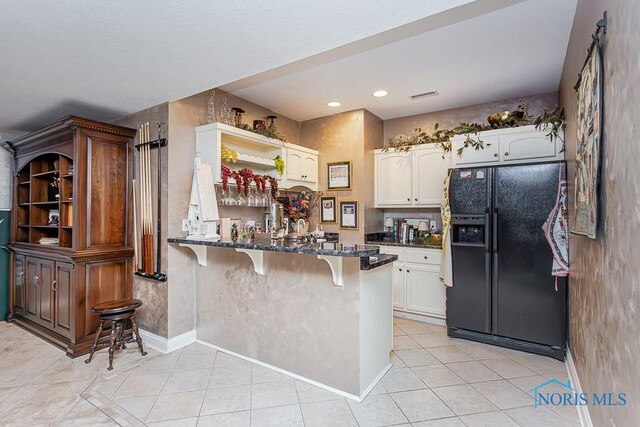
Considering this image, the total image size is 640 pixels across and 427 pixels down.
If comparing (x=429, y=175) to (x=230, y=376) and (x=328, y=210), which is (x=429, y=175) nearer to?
(x=328, y=210)

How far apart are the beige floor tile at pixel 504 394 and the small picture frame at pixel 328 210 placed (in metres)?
2.58

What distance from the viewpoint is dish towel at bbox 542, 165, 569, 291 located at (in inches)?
108

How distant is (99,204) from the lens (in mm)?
3170

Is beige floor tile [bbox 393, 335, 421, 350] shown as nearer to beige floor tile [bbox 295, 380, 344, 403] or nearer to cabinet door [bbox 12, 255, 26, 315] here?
beige floor tile [bbox 295, 380, 344, 403]

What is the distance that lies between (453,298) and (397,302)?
0.81 meters

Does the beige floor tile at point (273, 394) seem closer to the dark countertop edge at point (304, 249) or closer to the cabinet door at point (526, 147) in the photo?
the dark countertop edge at point (304, 249)

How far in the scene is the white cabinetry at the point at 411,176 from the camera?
3990 millimetres

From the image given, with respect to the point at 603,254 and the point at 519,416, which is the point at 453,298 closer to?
the point at 519,416

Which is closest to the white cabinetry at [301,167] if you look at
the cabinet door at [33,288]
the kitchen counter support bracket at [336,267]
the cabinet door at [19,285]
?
the kitchen counter support bracket at [336,267]

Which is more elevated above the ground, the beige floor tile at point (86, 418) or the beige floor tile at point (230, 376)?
the beige floor tile at point (230, 376)

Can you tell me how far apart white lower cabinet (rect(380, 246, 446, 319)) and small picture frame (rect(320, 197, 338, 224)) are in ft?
2.80

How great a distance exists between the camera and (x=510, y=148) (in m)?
3.30

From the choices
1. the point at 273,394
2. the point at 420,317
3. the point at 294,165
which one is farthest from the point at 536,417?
the point at 294,165

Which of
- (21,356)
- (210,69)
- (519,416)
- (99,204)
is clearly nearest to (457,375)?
(519,416)
